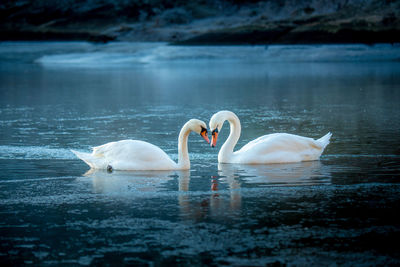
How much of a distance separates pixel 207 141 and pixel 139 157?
1042mm

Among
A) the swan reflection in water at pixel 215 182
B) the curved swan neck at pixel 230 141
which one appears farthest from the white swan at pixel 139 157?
the curved swan neck at pixel 230 141

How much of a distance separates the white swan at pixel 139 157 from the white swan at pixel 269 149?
0.59 m

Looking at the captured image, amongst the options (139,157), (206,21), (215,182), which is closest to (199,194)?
(215,182)

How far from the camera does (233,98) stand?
71.9 feet

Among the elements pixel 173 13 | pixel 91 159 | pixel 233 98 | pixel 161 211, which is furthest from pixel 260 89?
pixel 173 13

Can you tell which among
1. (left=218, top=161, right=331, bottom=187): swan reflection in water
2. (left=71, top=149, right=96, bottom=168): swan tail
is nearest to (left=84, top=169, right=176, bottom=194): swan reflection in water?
(left=71, top=149, right=96, bottom=168): swan tail

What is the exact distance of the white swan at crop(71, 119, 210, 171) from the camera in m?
9.66

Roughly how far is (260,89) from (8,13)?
222ft

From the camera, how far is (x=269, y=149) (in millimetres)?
10305

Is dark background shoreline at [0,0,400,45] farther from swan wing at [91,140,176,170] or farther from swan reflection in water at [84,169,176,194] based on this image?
swan reflection in water at [84,169,176,194]

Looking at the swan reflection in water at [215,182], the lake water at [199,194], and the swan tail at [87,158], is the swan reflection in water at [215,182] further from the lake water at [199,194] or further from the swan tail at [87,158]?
the swan tail at [87,158]

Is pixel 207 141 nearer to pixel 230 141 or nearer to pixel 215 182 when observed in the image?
pixel 230 141

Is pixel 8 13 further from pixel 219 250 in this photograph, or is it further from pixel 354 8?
pixel 219 250

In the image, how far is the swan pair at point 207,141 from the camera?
9672 mm
